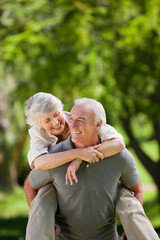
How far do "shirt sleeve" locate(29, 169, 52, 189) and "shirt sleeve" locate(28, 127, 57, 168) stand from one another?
2.5 inches

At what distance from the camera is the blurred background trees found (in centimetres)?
639

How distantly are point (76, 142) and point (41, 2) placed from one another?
175 inches

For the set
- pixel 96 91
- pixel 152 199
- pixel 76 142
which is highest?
pixel 96 91

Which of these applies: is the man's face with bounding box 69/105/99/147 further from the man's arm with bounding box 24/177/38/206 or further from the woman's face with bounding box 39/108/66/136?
the man's arm with bounding box 24/177/38/206

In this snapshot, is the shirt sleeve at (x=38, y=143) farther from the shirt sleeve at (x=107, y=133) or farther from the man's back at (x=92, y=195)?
the shirt sleeve at (x=107, y=133)

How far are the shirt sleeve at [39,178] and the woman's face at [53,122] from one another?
0.27m

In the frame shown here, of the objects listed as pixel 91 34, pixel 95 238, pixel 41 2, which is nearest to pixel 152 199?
pixel 91 34

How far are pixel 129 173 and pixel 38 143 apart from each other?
530 mm

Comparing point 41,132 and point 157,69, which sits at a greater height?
point 157,69

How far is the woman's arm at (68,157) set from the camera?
7.52 feet

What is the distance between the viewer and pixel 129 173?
250 centimetres

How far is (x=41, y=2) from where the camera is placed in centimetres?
643

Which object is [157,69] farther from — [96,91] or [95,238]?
[95,238]

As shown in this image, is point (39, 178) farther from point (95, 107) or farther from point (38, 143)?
point (95, 107)
